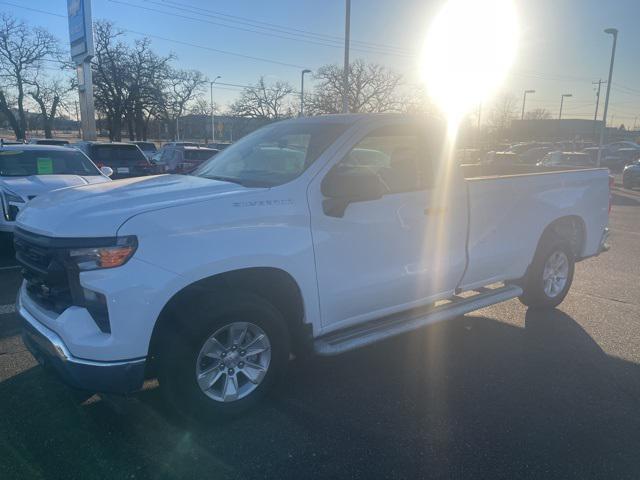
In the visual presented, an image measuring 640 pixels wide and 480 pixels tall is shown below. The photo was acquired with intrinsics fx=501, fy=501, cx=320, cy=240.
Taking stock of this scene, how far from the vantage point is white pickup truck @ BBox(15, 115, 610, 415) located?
2781 mm

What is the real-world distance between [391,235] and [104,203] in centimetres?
202

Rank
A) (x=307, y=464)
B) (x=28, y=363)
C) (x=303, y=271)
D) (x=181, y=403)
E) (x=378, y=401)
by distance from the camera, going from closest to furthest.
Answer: (x=307, y=464) → (x=181, y=403) → (x=303, y=271) → (x=378, y=401) → (x=28, y=363)

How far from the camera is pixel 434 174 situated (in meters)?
4.32

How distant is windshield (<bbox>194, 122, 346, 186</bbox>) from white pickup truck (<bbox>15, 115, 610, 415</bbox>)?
2 centimetres

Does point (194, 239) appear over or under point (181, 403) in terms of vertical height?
over

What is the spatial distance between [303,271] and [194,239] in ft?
2.61

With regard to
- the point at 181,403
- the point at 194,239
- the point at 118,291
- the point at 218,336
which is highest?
the point at 194,239

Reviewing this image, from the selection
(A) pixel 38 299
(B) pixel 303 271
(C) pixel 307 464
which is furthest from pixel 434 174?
(A) pixel 38 299

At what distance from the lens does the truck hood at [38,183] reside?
7.50m

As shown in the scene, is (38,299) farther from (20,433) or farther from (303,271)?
(303,271)

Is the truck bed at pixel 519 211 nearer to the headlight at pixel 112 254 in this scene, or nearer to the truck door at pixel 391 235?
the truck door at pixel 391 235

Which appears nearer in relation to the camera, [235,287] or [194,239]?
[194,239]

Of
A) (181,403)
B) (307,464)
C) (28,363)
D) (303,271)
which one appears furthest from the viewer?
(28,363)

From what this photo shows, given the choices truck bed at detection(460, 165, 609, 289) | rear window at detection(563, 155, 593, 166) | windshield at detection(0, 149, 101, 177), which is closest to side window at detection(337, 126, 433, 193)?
truck bed at detection(460, 165, 609, 289)
